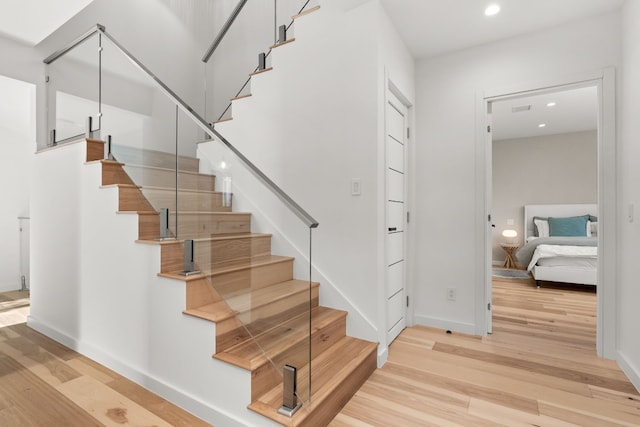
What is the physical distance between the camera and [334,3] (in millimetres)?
2531

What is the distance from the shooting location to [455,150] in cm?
315

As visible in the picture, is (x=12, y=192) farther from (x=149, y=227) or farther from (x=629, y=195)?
(x=629, y=195)

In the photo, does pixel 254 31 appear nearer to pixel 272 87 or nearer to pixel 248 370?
pixel 272 87

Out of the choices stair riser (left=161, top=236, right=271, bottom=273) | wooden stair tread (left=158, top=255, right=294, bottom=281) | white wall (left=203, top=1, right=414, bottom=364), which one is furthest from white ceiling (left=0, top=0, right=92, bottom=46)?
wooden stair tread (left=158, top=255, right=294, bottom=281)

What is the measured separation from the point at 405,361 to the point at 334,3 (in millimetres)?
2789

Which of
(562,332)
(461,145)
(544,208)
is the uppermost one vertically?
(461,145)

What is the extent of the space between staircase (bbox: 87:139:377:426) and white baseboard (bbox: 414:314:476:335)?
1.14 m

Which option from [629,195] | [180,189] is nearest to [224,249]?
[180,189]

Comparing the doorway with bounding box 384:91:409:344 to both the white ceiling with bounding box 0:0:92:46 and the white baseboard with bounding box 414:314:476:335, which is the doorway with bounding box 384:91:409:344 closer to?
the white baseboard with bounding box 414:314:476:335

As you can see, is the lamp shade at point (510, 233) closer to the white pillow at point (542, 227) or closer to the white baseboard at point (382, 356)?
the white pillow at point (542, 227)

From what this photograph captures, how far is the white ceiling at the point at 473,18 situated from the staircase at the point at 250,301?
6.60 feet

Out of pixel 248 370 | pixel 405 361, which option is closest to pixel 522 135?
pixel 405 361

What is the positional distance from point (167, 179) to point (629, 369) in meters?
3.38

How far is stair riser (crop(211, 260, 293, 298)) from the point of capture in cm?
181
